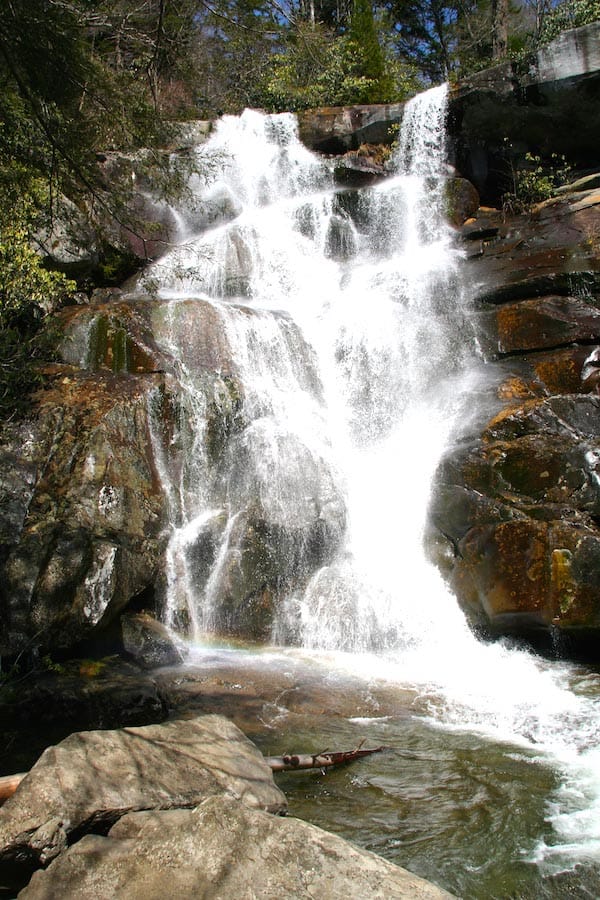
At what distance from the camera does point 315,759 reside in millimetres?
4961

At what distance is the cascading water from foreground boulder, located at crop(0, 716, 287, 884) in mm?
1867

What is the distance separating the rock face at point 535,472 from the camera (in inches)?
301

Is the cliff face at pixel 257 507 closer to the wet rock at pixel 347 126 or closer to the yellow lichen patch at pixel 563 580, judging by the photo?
the yellow lichen patch at pixel 563 580

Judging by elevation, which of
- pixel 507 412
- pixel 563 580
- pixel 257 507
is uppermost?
pixel 507 412

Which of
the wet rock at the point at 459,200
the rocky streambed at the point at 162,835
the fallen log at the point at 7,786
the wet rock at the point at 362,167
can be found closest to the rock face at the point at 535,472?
the rocky streambed at the point at 162,835

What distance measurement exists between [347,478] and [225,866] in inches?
315

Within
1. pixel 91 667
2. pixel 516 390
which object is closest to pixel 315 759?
pixel 91 667

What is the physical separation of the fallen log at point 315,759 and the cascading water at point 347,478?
3.51ft

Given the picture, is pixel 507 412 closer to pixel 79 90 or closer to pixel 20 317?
pixel 79 90

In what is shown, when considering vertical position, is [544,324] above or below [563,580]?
above

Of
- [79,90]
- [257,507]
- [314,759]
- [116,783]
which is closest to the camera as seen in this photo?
[116,783]

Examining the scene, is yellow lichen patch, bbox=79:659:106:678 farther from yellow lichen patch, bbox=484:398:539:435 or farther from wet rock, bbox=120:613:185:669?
yellow lichen patch, bbox=484:398:539:435

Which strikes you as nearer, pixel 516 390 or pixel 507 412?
pixel 507 412

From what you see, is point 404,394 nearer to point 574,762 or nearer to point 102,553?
point 102,553
